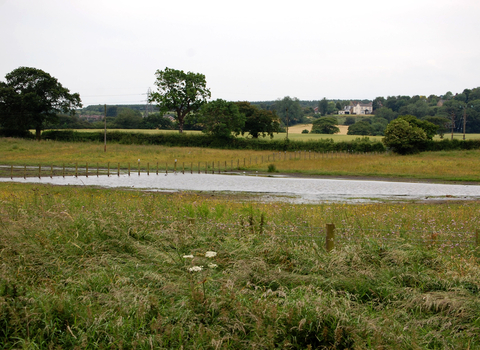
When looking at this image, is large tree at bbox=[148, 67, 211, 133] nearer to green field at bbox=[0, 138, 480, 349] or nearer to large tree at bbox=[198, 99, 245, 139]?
large tree at bbox=[198, 99, 245, 139]

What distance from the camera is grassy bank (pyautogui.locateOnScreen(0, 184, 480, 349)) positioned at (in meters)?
5.03

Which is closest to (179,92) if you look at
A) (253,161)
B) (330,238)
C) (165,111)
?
(165,111)

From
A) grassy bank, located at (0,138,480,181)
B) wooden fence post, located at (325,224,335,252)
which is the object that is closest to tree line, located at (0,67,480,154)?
grassy bank, located at (0,138,480,181)

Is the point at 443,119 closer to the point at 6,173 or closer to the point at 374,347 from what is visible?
the point at 6,173

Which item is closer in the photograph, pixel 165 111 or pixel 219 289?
pixel 219 289

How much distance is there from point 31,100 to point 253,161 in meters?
45.5

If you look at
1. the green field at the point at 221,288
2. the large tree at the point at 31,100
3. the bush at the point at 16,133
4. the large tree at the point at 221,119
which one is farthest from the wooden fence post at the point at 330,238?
the bush at the point at 16,133

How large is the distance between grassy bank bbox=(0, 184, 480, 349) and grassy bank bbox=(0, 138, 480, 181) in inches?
1274

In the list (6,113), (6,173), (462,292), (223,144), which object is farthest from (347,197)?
(6,113)

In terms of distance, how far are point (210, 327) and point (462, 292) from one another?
3687mm

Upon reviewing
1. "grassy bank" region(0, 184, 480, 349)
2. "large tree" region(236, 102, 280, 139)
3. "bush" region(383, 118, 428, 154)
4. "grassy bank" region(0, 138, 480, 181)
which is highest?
"large tree" region(236, 102, 280, 139)

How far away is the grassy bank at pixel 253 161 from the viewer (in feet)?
135

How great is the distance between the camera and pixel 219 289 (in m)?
5.96

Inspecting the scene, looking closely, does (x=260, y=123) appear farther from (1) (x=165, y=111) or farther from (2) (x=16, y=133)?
(2) (x=16, y=133)
